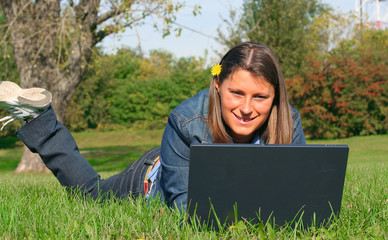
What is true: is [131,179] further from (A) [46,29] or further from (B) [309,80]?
(B) [309,80]

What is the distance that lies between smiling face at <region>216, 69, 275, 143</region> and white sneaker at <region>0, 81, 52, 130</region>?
1515mm

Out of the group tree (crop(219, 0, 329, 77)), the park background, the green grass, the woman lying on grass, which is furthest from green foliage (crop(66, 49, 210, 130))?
the green grass

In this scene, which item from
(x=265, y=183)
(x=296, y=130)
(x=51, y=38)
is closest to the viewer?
(x=265, y=183)

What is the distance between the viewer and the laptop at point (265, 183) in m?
1.94

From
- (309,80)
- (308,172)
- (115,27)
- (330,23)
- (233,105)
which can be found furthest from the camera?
(330,23)

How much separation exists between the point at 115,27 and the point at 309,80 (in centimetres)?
1422

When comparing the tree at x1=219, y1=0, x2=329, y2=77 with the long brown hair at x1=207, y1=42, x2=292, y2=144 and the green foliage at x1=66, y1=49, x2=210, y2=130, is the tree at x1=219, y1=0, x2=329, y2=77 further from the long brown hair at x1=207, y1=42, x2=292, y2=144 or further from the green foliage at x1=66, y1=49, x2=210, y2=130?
the long brown hair at x1=207, y1=42, x2=292, y2=144

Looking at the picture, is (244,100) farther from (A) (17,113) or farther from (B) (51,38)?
(B) (51,38)

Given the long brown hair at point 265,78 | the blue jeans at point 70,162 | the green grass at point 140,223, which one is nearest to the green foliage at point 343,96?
the green grass at point 140,223

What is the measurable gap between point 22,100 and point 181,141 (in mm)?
1359

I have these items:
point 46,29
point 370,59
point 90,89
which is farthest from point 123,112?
point 46,29

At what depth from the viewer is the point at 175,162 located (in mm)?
2693

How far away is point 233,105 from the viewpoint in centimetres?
256

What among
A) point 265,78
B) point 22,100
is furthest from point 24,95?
point 265,78
